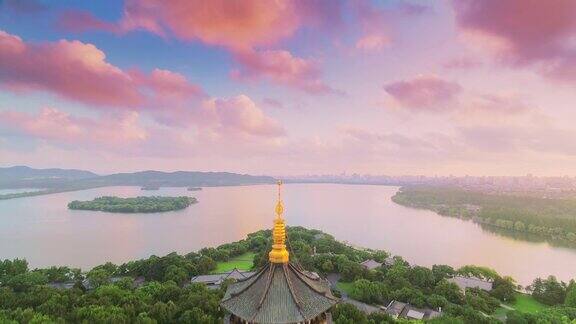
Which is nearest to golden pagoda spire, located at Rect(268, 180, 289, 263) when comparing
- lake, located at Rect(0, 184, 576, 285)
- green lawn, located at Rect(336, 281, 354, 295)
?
green lawn, located at Rect(336, 281, 354, 295)

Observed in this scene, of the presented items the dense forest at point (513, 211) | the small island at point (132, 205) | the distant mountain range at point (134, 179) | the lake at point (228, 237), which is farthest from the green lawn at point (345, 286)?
the distant mountain range at point (134, 179)

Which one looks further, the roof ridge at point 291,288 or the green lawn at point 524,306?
the green lawn at point 524,306

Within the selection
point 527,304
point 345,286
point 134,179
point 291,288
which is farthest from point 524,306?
point 134,179

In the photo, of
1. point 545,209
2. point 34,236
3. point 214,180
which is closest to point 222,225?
point 34,236

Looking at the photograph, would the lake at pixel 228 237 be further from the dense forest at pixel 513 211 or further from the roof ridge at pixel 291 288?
the roof ridge at pixel 291 288

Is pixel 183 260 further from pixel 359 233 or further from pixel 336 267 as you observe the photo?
pixel 359 233

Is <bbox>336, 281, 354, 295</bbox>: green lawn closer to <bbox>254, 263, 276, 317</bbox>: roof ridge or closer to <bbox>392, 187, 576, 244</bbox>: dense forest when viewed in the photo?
<bbox>254, 263, 276, 317</bbox>: roof ridge

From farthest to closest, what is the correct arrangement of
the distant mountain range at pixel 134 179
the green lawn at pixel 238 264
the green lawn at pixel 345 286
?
the distant mountain range at pixel 134 179, the green lawn at pixel 238 264, the green lawn at pixel 345 286
